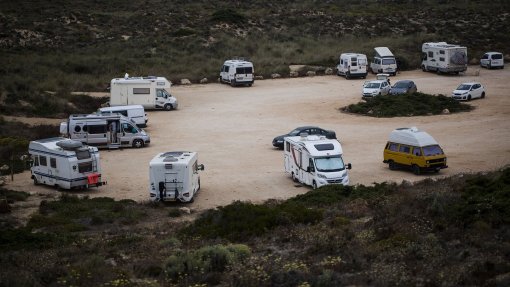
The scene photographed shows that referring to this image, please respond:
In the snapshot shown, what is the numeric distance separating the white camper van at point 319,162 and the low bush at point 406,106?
1895 centimetres

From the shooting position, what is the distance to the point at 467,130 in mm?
45812

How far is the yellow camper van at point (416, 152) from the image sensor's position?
114 feet

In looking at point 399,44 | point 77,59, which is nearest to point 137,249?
point 77,59

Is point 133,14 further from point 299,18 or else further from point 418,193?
point 418,193

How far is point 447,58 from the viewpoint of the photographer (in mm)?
69125

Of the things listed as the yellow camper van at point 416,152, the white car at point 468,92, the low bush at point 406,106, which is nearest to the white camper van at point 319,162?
the yellow camper van at point 416,152

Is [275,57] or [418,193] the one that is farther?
[275,57]

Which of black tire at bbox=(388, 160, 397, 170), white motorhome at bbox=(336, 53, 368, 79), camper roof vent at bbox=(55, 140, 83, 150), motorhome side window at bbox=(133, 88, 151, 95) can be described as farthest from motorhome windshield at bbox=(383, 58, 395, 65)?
camper roof vent at bbox=(55, 140, 83, 150)

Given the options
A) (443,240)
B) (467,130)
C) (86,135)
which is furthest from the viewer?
(467,130)

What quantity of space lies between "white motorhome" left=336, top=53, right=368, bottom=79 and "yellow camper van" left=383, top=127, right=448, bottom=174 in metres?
33.1

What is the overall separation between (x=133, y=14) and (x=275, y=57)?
2730cm

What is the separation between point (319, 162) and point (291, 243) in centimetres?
1049

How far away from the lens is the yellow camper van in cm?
3466

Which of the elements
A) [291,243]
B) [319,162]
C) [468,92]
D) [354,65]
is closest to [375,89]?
[468,92]
